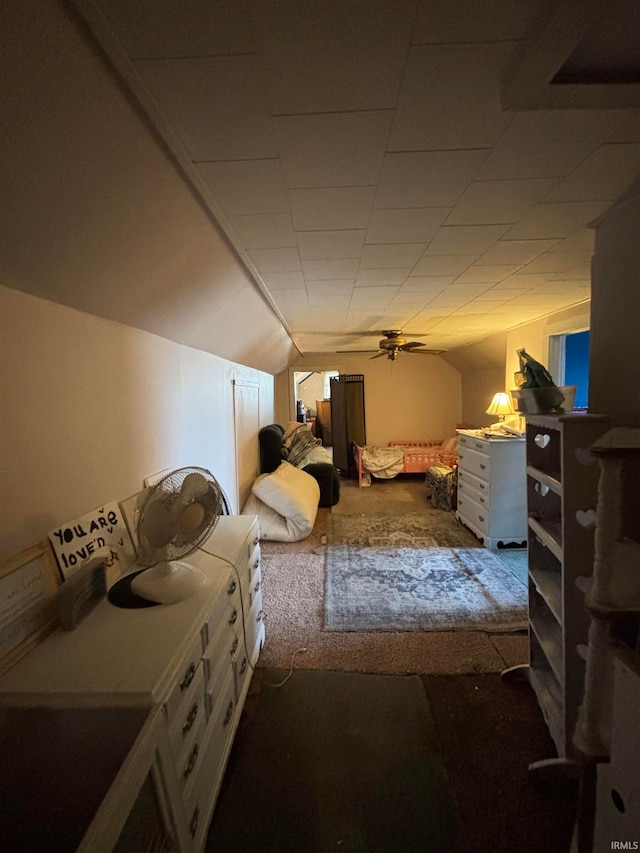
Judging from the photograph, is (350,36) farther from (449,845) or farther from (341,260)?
(449,845)

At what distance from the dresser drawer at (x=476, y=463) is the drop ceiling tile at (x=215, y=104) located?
9.80ft

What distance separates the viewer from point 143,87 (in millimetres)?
800

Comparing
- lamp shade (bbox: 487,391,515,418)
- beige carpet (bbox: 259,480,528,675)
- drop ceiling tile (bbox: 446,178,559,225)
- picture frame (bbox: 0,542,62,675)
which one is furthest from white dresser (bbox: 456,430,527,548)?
picture frame (bbox: 0,542,62,675)

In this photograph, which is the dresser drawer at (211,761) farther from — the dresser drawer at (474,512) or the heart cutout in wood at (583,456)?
the dresser drawer at (474,512)

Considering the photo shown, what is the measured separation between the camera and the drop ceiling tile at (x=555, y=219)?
1.40m

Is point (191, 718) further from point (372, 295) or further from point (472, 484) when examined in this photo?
point (472, 484)

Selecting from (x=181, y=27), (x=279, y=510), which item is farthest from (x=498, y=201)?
(x=279, y=510)

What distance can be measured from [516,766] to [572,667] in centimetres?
46

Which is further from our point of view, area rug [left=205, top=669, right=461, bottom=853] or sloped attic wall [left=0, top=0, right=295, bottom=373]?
area rug [left=205, top=669, right=461, bottom=853]

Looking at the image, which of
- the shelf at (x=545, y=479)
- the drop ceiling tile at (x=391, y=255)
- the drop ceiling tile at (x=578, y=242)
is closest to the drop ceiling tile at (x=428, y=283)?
the drop ceiling tile at (x=391, y=255)

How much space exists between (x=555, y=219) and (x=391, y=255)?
2.38ft

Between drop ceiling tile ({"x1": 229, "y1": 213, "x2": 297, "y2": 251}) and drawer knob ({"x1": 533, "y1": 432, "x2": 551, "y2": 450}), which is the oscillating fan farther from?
drawer knob ({"x1": 533, "y1": 432, "x2": 551, "y2": 450})

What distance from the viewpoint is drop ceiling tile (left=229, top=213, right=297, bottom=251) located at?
1438mm

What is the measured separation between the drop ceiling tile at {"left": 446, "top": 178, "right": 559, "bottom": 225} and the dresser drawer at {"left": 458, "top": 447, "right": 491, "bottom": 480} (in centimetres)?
222
